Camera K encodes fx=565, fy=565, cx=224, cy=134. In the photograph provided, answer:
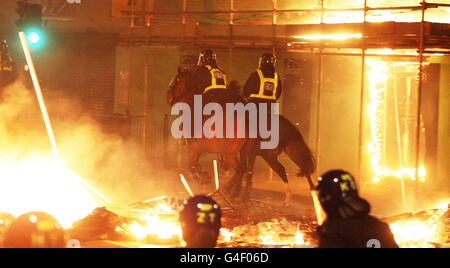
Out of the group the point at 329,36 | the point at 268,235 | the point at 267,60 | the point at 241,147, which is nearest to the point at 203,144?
the point at 241,147

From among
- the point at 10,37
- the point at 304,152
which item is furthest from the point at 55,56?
the point at 304,152

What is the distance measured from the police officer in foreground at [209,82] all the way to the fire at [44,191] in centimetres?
322

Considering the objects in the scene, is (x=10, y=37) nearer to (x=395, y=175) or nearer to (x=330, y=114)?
(x=330, y=114)

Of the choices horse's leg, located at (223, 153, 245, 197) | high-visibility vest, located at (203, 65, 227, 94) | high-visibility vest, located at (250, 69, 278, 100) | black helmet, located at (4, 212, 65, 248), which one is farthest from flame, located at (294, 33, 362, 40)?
black helmet, located at (4, 212, 65, 248)

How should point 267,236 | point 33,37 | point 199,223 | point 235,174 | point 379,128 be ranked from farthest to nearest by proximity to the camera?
point 379,128 → point 33,37 → point 235,174 → point 267,236 → point 199,223

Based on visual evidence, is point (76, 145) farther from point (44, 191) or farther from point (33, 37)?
point (44, 191)

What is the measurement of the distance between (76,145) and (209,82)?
681cm

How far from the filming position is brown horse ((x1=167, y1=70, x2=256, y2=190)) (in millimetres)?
11695

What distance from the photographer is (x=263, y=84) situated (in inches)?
470

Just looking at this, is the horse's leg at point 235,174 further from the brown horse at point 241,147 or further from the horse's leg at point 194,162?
the horse's leg at point 194,162

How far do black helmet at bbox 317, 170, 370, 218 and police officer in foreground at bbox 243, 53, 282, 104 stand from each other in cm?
766

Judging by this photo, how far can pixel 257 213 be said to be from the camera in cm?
1080

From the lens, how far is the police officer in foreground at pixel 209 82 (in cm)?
1173
